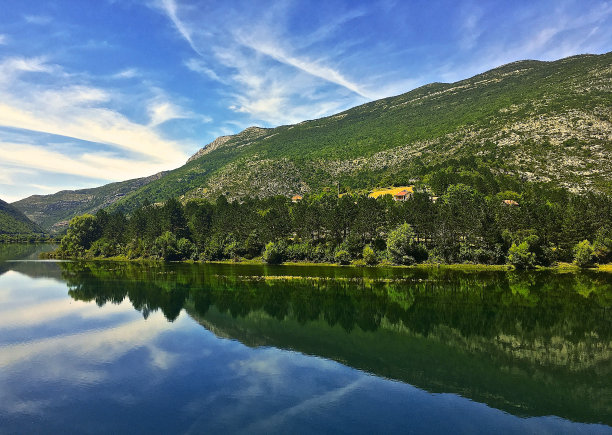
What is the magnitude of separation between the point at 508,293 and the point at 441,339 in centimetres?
2682

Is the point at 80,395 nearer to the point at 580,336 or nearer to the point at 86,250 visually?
the point at 580,336

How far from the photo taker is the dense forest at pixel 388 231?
87375 millimetres

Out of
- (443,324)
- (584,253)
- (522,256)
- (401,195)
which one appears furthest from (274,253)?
(584,253)

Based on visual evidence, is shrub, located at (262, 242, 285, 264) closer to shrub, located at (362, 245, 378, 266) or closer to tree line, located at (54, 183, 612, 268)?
tree line, located at (54, 183, 612, 268)

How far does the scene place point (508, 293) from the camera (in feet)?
179

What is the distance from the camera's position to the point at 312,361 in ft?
98.0

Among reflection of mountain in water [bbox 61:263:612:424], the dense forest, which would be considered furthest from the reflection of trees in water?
the dense forest

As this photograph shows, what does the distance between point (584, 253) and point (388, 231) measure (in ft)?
152

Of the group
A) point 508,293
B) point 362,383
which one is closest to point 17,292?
point 362,383

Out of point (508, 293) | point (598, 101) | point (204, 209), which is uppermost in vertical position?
point (598, 101)

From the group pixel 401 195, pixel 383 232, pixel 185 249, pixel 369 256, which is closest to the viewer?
pixel 369 256

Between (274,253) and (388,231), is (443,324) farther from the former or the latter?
(274,253)

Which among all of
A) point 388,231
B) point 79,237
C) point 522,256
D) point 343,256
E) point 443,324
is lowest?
point 443,324

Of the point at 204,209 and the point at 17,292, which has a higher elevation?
the point at 204,209
